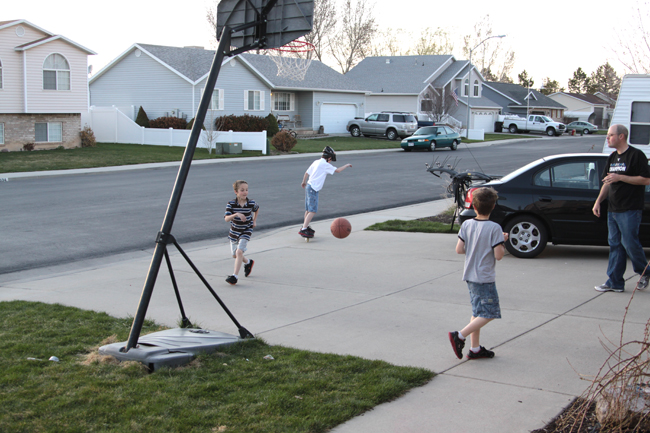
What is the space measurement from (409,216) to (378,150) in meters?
24.2

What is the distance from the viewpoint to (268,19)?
5.96m

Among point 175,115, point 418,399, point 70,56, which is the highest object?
point 70,56

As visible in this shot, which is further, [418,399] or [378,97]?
[378,97]

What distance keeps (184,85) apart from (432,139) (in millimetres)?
15890

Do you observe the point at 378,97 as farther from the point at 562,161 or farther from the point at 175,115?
the point at 562,161

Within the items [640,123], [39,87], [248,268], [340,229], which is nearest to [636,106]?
[640,123]

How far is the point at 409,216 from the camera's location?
14453 millimetres

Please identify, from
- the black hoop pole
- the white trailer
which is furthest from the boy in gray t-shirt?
the white trailer

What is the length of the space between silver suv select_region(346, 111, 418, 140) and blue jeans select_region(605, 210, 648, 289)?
1550 inches

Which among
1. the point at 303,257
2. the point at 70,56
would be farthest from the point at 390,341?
the point at 70,56

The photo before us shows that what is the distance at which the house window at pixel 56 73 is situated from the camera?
3312 cm

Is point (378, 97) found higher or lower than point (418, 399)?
higher

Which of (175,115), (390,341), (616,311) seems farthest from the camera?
(175,115)

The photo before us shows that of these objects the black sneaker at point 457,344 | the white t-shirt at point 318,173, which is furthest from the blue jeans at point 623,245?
the white t-shirt at point 318,173
